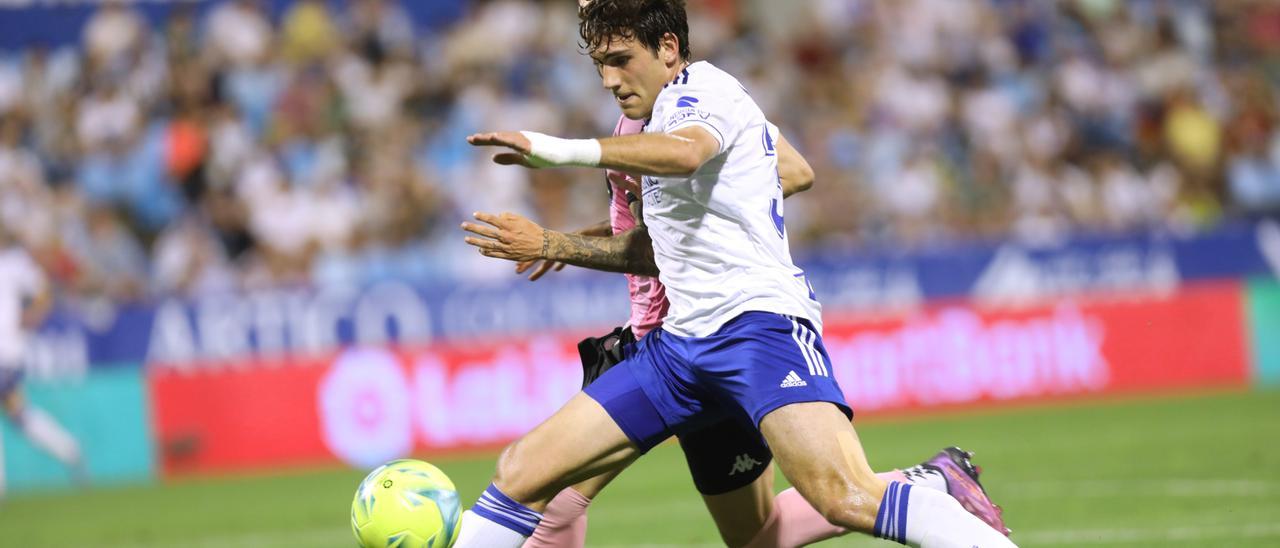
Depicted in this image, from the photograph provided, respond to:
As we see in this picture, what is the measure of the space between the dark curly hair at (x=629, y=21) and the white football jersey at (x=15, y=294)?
34.1ft

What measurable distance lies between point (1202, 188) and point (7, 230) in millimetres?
12725

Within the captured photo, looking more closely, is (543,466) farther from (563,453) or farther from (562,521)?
(562,521)

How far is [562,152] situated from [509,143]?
185 mm

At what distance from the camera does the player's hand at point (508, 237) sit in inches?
208

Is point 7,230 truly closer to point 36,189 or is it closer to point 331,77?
point 36,189

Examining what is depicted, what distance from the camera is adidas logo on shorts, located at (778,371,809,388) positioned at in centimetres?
512

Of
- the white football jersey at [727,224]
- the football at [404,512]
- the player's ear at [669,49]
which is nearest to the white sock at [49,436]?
the football at [404,512]

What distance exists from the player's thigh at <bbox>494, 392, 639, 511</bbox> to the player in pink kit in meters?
0.39

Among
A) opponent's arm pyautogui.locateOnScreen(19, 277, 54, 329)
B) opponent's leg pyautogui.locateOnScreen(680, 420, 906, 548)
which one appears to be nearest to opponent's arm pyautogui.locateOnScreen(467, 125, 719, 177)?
opponent's leg pyautogui.locateOnScreen(680, 420, 906, 548)

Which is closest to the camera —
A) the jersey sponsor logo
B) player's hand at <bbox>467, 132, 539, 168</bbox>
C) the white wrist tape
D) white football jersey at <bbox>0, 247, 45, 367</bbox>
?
player's hand at <bbox>467, 132, 539, 168</bbox>

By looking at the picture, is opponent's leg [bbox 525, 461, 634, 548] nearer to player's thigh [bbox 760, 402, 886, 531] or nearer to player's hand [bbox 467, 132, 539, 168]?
player's thigh [bbox 760, 402, 886, 531]

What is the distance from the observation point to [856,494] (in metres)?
4.92

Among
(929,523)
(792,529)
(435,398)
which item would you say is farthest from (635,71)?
(435,398)

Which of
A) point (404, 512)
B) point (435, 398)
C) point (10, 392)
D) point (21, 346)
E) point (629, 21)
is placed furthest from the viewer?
point (21, 346)
